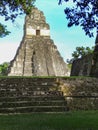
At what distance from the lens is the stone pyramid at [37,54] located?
37719 mm

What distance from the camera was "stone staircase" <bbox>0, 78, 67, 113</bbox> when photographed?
14500mm

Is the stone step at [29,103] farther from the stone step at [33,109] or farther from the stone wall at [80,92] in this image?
the stone wall at [80,92]

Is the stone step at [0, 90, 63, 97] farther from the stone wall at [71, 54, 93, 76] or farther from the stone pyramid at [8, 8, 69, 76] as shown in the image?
the stone pyramid at [8, 8, 69, 76]

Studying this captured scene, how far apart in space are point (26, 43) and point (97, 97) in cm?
2419

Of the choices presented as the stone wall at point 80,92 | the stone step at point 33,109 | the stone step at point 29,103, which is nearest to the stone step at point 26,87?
the stone wall at point 80,92

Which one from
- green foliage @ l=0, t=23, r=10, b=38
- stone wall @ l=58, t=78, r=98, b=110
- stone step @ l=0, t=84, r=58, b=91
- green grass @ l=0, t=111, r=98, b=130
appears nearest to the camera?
green grass @ l=0, t=111, r=98, b=130

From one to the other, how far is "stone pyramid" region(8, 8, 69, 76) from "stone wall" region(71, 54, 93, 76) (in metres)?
7.59

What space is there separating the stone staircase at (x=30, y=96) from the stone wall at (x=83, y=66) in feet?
33.4

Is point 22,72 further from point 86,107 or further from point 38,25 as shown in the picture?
point 86,107

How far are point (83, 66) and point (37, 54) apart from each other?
11793mm

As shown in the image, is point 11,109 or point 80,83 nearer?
point 11,109

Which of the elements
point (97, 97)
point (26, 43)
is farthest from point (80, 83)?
point (26, 43)

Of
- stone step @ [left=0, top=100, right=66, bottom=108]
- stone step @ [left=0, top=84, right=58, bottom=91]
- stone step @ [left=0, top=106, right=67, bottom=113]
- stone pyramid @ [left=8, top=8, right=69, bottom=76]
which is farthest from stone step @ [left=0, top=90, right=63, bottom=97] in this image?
stone pyramid @ [left=8, top=8, right=69, bottom=76]

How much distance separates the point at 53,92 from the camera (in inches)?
628
